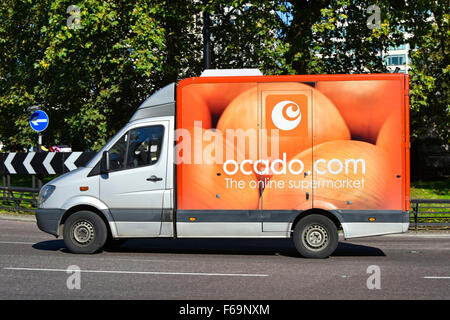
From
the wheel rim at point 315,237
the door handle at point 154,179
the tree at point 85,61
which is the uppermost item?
the tree at point 85,61

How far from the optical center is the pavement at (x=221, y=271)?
23.3 ft

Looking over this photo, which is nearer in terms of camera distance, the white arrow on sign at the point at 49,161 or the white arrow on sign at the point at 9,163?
the white arrow on sign at the point at 49,161

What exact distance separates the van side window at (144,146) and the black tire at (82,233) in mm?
1149

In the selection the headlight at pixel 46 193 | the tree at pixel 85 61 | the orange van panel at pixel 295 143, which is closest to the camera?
the orange van panel at pixel 295 143

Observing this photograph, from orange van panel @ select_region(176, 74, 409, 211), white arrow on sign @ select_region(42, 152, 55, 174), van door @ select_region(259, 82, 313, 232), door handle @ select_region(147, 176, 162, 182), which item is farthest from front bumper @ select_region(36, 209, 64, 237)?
white arrow on sign @ select_region(42, 152, 55, 174)

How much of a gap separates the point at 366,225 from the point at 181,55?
13.6 meters

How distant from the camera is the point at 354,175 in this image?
9.66m

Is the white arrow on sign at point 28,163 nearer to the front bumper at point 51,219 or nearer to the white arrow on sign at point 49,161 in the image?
the white arrow on sign at point 49,161

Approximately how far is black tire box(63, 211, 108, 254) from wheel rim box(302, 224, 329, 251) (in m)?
3.33

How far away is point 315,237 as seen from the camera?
986 centimetres

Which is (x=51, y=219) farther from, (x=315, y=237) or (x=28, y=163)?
(x=28, y=163)

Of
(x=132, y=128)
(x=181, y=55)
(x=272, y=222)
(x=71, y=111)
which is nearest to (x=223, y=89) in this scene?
(x=132, y=128)

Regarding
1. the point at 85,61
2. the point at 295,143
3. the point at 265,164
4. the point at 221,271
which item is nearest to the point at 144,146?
the point at 265,164

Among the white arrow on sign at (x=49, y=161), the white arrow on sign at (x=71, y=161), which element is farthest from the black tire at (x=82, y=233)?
the white arrow on sign at (x=49, y=161)
